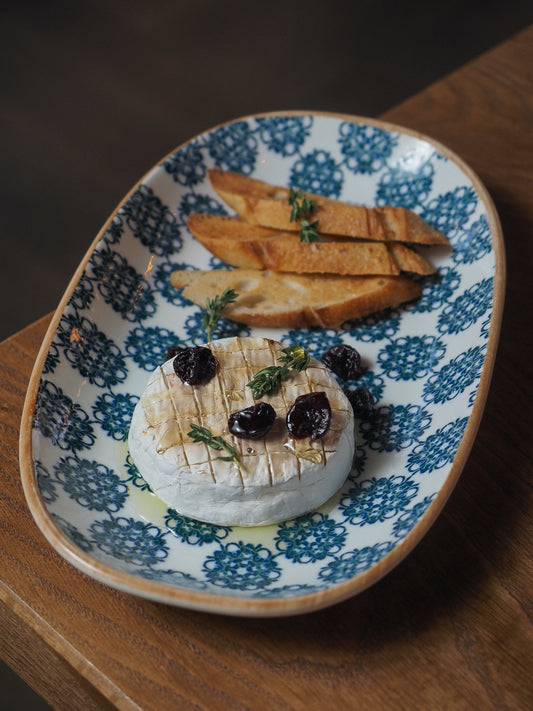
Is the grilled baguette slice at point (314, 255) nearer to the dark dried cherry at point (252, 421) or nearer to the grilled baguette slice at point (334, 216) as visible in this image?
the grilled baguette slice at point (334, 216)

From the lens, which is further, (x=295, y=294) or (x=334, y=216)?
(x=334, y=216)

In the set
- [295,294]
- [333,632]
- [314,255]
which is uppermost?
[314,255]

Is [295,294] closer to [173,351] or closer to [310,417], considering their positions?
[173,351]

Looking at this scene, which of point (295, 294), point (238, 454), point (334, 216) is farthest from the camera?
point (334, 216)

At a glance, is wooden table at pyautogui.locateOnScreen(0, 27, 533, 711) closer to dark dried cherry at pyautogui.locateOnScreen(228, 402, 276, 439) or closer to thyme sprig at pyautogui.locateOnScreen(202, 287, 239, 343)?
dark dried cherry at pyautogui.locateOnScreen(228, 402, 276, 439)

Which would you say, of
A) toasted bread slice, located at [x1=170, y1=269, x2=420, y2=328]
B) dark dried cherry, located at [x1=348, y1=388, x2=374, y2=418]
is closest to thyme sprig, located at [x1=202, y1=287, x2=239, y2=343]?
toasted bread slice, located at [x1=170, y1=269, x2=420, y2=328]

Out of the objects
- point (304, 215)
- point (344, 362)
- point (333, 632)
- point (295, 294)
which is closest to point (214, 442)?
point (333, 632)

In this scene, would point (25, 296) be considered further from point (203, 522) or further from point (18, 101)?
point (203, 522)

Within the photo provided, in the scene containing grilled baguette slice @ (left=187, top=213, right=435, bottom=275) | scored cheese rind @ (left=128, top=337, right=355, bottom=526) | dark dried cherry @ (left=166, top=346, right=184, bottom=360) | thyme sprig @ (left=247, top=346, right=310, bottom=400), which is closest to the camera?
scored cheese rind @ (left=128, top=337, right=355, bottom=526)
